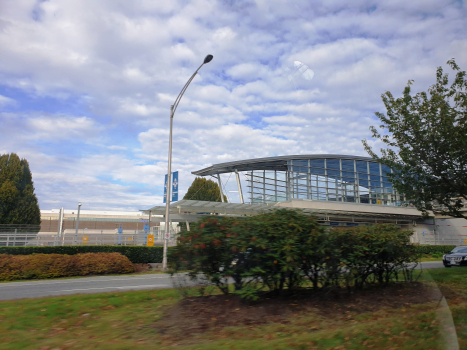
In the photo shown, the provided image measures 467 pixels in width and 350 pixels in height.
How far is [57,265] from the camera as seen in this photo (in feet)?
58.1

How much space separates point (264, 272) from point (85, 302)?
4155 mm

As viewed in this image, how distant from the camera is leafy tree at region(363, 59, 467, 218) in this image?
11.4 metres

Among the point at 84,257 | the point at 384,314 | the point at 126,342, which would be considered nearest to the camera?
the point at 126,342

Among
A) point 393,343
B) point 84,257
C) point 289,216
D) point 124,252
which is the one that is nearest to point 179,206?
point 124,252

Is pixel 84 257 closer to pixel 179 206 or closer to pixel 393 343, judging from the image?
pixel 179 206

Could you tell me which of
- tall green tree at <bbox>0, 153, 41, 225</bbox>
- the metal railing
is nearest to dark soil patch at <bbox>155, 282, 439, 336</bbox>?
the metal railing

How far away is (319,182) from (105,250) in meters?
26.3

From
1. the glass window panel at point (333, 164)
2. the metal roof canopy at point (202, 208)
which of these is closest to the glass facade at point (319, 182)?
the glass window panel at point (333, 164)

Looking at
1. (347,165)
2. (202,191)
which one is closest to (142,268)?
(347,165)

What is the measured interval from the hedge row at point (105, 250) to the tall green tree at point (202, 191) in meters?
34.2

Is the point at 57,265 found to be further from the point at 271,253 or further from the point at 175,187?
the point at 271,253

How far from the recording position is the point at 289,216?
7.18 meters

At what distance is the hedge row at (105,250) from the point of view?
20672mm

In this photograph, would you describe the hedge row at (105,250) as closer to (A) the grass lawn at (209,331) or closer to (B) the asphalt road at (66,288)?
(B) the asphalt road at (66,288)
